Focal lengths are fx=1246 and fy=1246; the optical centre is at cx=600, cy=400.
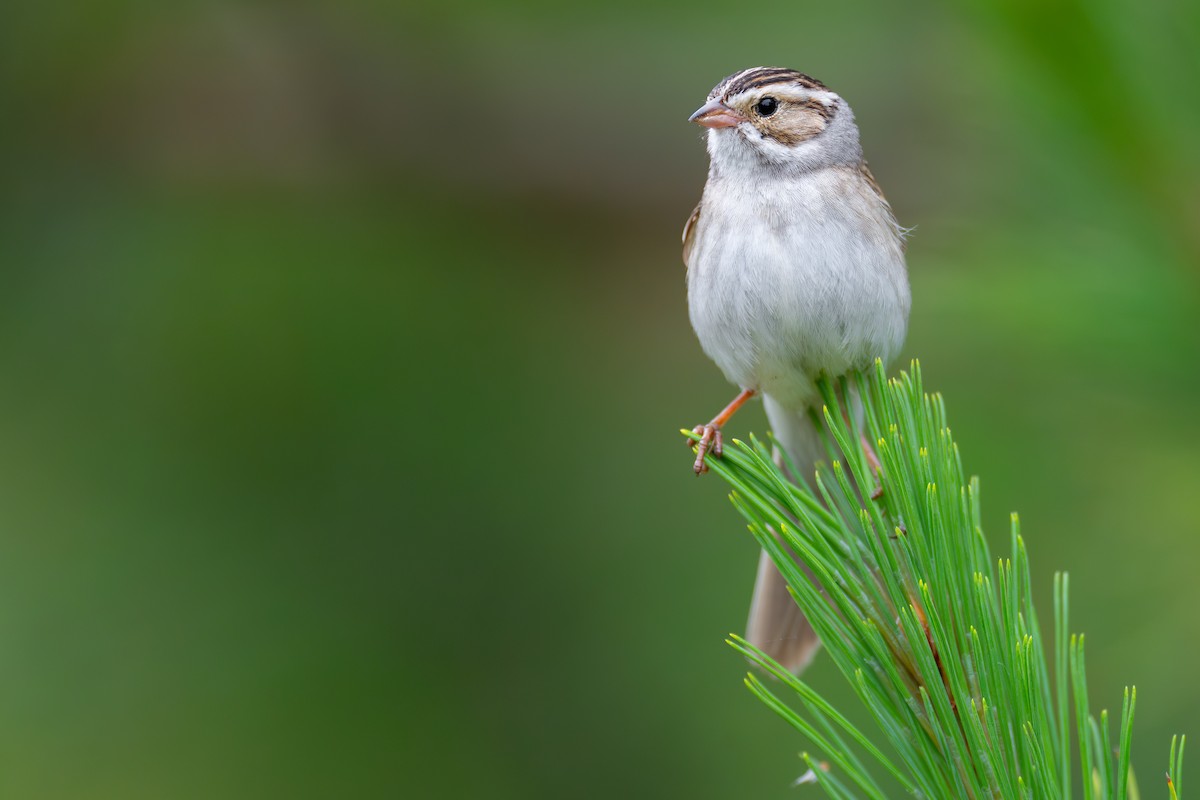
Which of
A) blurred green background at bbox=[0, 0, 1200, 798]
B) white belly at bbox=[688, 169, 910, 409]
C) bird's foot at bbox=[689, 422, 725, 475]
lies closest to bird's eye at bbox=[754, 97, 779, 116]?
white belly at bbox=[688, 169, 910, 409]

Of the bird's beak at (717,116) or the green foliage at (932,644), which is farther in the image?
the bird's beak at (717,116)

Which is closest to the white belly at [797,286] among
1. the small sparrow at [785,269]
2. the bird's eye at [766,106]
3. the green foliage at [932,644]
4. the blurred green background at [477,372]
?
the small sparrow at [785,269]

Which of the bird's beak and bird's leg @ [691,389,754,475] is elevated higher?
the bird's beak

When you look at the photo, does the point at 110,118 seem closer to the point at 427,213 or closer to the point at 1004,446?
the point at 427,213

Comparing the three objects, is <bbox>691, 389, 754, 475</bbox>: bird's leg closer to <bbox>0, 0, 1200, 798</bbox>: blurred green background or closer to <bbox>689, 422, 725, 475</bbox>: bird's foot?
<bbox>689, 422, 725, 475</bbox>: bird's foot

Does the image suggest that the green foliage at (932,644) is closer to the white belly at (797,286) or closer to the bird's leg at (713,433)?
the bird's leg at (713,433)

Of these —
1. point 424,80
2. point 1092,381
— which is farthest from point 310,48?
point 1092,381

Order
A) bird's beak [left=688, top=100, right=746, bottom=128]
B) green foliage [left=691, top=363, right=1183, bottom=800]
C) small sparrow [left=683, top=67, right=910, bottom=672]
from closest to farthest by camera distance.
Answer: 1. green foliage [left=691, top=363, right=1183, bottom=800]
2. small sparrow [left=683, top=67, right=910, bottom=672]
3. bird's beak [left=688, top=100, right=746, bottom=128]
